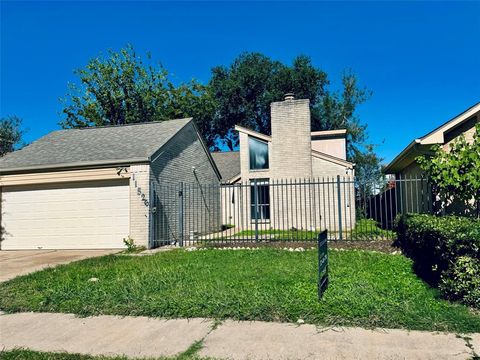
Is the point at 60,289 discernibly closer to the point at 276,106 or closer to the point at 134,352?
the point at 134,352

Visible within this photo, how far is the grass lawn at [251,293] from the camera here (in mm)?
4328

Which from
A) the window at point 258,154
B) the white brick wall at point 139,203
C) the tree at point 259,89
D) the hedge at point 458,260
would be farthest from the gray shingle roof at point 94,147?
the tree at point 259,89

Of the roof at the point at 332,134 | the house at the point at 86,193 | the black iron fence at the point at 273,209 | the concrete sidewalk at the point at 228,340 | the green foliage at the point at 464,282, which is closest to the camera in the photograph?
the concrete sidewalk at the point at 228,340

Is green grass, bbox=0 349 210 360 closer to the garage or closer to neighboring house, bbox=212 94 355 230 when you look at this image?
the garage

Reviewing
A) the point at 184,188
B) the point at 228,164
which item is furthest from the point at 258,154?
the point at 228,164

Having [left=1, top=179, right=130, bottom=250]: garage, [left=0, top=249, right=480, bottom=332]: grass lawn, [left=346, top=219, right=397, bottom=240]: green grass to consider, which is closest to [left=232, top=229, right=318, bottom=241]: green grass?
[left=346, top=219, right=397, bottom=240]: green grass

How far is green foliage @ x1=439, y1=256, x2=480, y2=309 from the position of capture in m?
4.60

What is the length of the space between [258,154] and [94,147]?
833cm

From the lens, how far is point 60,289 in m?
5.85

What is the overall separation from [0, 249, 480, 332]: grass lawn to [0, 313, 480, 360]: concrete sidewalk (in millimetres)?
230

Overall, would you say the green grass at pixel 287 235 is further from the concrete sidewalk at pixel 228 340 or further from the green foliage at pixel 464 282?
the concrete sidewalk at pixel 228 340

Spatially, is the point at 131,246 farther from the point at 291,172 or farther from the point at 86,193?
the point at 291,172

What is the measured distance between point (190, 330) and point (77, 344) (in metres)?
1.21

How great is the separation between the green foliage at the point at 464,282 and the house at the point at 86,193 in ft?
28.3
